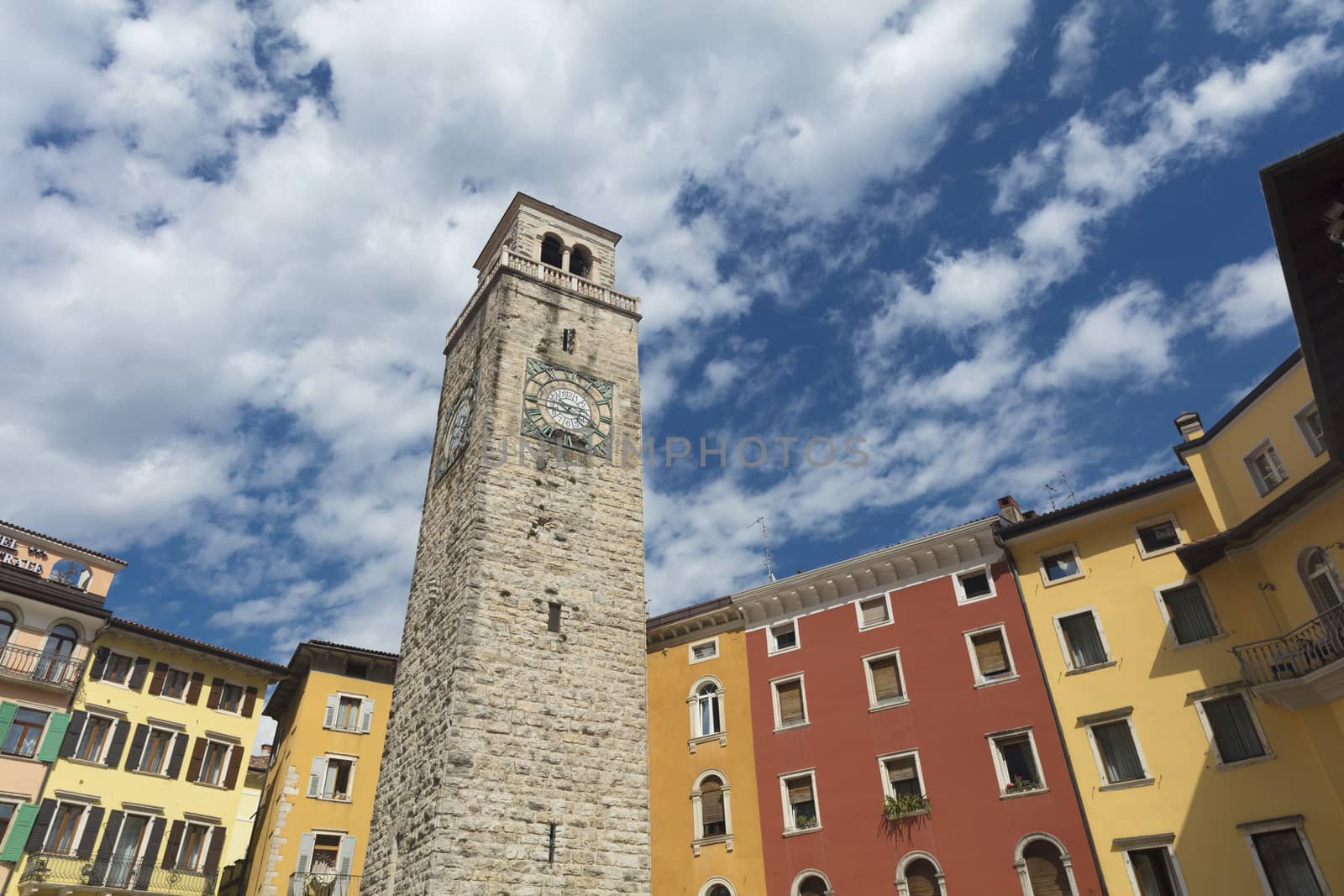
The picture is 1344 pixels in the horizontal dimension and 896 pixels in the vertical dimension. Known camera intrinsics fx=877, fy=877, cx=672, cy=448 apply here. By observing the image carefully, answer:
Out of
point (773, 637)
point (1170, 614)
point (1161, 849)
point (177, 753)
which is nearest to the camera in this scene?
point (1161, 849)

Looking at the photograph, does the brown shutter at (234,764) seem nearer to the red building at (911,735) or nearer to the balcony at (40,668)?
the balcony at (40,668)

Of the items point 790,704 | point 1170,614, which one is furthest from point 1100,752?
point 790,704

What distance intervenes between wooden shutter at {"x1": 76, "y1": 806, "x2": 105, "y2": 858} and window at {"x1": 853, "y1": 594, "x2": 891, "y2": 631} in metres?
22.5

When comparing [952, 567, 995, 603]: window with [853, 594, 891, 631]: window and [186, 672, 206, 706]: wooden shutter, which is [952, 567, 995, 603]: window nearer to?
[853, 594, 891, 631]: window

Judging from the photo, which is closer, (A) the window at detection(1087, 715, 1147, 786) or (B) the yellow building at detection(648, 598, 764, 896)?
(A) the window at detection(1087, 715, 1147, 786)

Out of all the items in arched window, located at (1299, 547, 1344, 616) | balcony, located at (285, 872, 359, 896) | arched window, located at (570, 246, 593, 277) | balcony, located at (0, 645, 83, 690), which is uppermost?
arched window, located at (570, 246, 593, 277)

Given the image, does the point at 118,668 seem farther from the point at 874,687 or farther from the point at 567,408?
the point at 874,687

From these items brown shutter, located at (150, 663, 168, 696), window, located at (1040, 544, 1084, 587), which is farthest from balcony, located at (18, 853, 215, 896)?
window, located at (1040, 544, 1084, 587)

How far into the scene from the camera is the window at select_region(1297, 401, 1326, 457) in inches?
683

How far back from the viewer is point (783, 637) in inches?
1010

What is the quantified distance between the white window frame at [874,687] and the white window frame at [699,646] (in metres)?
4.95

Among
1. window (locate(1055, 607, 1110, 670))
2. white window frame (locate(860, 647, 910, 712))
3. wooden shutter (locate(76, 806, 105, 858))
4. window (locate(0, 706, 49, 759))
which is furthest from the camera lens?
wooden shutter (locate(76, 806, 105, 858))

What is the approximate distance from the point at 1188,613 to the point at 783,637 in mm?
10435

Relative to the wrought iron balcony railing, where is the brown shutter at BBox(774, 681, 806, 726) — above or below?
above
